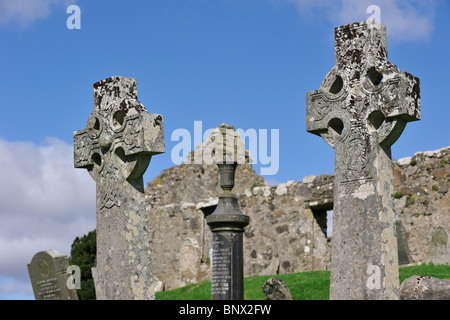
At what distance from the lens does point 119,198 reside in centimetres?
905

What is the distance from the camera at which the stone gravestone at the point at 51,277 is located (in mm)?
14961

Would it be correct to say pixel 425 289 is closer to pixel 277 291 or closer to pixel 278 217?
pixel 277 291

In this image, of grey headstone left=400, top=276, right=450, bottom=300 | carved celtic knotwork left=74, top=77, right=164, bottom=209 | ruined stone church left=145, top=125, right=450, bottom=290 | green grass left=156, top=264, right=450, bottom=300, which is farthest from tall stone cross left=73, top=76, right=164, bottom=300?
ruined stone church left=145, top=125, right=450, bottom=290

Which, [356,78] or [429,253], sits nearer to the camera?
[356,78]

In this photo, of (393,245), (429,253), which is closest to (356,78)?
(393,245)

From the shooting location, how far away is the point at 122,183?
9.05 m

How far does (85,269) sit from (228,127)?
6111 millimetres

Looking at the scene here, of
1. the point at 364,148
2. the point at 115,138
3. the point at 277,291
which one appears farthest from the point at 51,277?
the point at 364,148

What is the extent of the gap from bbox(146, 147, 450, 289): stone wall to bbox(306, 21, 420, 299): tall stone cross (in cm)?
741

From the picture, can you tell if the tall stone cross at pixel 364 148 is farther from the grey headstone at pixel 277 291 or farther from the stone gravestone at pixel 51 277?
the stone gravestone at pixel 51 277

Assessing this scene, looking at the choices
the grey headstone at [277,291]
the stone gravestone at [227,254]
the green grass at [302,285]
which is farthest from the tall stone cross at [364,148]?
the green grass at [302,285]

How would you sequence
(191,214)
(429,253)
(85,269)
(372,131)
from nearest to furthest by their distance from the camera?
1. (372,131)
2. (429,253)
3. (191,214)
4. (85,269)
